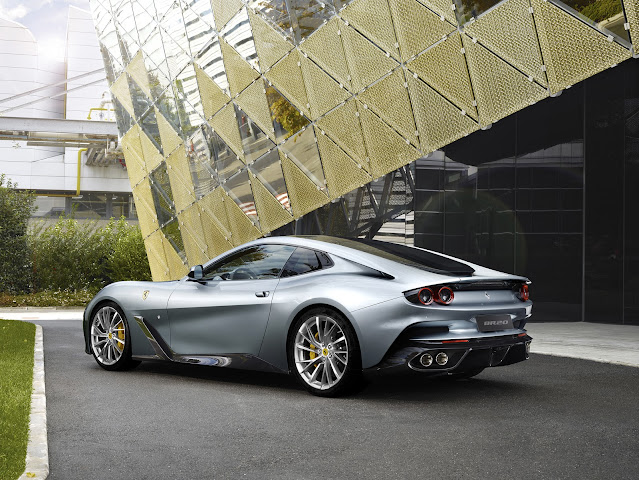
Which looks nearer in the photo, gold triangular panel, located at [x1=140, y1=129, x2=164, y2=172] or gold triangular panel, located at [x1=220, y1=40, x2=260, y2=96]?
gold triangular panel, located at [x1=220, y1=40, x2=260, y2=96]

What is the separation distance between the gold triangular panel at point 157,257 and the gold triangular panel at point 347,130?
1067cm

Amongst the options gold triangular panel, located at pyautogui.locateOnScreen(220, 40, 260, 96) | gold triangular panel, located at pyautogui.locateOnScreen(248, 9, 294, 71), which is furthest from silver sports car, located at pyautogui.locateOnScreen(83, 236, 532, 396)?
gold triangular panel, located at pyautogui.locateOnScreen(220, 40, 260, 96)

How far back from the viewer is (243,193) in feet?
55.6

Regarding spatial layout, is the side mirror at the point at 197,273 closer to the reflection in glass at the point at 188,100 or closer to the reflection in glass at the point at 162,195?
the reflection in glass at the point at 188,100

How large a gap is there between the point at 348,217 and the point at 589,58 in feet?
21.8

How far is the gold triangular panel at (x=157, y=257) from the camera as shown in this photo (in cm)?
2328

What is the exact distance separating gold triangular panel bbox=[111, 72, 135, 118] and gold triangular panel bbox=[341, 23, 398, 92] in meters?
11.8

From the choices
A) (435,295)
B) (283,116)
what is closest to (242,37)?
(283,116)

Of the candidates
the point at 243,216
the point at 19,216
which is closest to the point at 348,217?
the point at 243,216

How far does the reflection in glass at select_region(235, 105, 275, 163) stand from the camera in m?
15.7

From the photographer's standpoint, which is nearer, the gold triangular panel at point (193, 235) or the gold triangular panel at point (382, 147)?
the gold triangular panel at point (382, 147)

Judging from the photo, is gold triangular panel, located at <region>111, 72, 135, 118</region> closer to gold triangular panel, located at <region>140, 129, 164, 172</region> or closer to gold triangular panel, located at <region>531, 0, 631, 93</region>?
gold triangular panel, located at <region>140, 129, 164, 172</region>

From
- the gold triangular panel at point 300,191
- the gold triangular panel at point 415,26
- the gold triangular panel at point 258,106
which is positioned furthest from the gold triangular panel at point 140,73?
the gold triangular panel at point 415,26

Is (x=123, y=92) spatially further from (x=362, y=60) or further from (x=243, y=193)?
(x=362, y=60)
